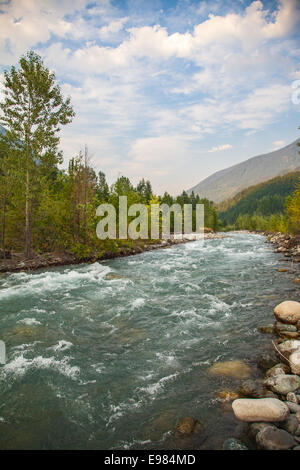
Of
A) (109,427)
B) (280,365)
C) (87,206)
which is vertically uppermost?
(87,206)


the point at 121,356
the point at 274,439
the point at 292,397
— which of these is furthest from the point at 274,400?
the point at 121,356

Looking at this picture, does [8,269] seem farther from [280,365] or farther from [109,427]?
[280,365]

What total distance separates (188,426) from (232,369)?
204 cm

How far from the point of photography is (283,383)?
4691 millimetres

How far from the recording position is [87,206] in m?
21.5


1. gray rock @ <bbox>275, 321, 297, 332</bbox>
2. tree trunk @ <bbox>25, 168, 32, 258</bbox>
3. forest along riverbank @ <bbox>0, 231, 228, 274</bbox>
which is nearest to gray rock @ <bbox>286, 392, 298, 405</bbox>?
gray rock @ <bbox>275, 321, 297, 332</bbox>

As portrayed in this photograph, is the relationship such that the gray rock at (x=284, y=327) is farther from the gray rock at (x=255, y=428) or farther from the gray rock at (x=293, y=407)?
the gray rock at (x=255, y=428)

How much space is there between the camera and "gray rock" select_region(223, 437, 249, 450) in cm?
357

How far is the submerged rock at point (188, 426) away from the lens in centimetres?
394

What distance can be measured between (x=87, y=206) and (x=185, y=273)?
10995mm

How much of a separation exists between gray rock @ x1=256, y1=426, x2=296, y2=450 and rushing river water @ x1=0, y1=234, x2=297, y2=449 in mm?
489

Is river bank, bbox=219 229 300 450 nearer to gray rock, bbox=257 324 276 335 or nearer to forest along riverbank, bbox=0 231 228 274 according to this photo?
gray rock, bbox=257 324 276 335

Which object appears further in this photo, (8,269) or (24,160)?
(24,160)
